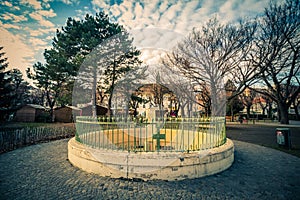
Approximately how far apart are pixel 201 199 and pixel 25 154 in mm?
7798

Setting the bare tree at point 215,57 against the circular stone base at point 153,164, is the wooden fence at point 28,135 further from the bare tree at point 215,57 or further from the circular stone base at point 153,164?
the bare tree at point 215,57

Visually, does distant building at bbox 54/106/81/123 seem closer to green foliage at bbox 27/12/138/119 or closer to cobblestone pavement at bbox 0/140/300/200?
green foliage at bbox 27/12/138/119

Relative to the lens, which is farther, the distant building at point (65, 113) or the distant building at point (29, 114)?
the distant building at point (65, 113)

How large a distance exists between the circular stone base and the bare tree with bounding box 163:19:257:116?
15.6m

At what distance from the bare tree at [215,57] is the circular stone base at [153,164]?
15.6 m

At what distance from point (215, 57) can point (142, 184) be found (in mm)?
18391

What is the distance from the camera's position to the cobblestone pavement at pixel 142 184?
409 centimetres

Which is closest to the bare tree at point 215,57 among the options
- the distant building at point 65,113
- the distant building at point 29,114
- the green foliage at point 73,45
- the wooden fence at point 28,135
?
the green foliage at point 73,45

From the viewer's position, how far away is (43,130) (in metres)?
11.7

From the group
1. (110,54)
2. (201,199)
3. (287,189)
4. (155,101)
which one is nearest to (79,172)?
(201,199)

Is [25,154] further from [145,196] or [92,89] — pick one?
[92,89]

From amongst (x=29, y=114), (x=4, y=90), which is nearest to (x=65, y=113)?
(x=29, y=114)

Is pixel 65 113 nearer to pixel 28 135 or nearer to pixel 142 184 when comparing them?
pixel 28 135

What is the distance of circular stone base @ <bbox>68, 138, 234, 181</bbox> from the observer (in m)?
4.91
